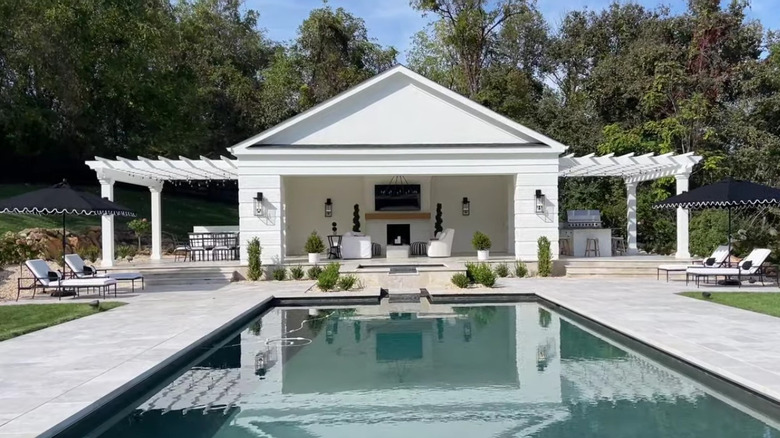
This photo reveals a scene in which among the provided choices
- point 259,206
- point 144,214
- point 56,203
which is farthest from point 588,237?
point 144,214

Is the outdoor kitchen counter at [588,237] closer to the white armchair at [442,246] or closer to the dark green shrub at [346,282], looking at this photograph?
the white armchair at [442,246]

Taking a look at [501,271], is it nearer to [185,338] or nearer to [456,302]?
[456,302]

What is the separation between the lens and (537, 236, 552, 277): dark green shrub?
16.8 metres

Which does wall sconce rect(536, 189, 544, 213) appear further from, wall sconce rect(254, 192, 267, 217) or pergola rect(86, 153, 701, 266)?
wall sconce rect(254, 192, 267, 217)

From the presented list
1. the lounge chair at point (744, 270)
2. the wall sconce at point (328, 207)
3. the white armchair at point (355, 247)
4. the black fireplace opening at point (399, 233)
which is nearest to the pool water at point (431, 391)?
the lounge chair at point (744, 270)

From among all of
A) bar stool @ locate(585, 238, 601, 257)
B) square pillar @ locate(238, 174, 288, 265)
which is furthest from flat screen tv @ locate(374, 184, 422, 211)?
bar stool @ locate(585, 238, 601, 257)

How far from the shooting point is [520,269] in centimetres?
1686

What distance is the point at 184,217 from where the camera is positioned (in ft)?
110

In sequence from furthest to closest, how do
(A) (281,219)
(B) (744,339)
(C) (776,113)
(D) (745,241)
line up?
(C) (776,113) < (D) (745,241) < (A) (281,219) < (B) (744,339)

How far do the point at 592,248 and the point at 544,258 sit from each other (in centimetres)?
361

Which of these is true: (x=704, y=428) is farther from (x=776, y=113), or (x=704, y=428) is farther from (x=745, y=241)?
(x=776, y=113)

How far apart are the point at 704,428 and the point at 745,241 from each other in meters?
15.5

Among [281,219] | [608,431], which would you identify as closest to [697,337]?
[608,431]

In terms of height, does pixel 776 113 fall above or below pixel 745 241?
above
